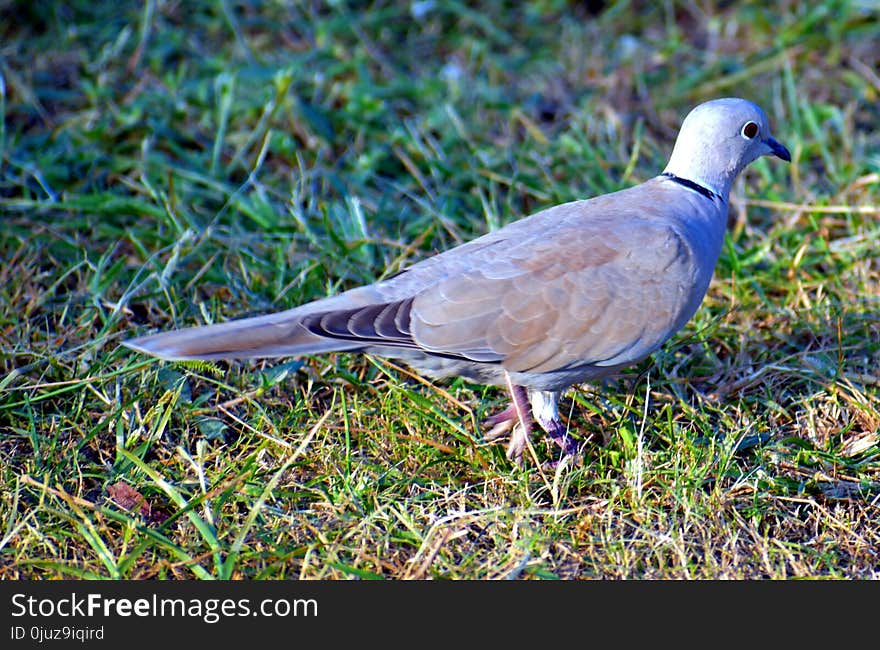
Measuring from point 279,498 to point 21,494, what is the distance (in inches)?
29.0

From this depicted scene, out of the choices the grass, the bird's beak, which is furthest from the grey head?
the grass

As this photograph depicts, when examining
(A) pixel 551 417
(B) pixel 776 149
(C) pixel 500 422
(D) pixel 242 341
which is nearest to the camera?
(D) pixel 242 341

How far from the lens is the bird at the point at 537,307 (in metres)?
3.13

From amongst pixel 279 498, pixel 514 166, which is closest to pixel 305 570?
pixel 279 498

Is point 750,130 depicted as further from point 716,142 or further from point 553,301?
point 553,301

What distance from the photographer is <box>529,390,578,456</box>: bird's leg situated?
11.2 feet

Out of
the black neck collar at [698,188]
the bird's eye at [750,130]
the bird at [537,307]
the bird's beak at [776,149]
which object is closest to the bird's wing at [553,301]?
the bird at [537,307]

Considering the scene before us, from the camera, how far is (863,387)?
11.8 ft

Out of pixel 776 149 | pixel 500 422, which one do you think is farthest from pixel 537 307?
pixel 776 149

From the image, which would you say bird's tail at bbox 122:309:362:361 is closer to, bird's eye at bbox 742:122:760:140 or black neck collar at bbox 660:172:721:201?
black neck collar at bbox 660:172:721:201

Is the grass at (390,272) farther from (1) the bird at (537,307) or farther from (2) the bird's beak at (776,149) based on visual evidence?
(2) the bird's beak at (776,149)

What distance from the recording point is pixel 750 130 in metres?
3.68

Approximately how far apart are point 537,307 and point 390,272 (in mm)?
1049

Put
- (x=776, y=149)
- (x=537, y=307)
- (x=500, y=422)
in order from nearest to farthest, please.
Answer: (x=537, y=307), (x=500, y=422), (x=776, y=149)
